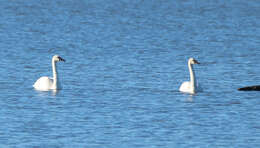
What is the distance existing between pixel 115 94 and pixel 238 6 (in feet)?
147

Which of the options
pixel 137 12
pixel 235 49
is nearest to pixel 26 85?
pixel 235 49

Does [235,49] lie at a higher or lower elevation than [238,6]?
lower

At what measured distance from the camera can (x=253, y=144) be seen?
1891 cm

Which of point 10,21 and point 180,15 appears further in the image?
point 180,15

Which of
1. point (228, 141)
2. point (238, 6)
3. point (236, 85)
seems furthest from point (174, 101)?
point (238, 6)

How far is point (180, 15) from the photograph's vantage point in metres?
60.6

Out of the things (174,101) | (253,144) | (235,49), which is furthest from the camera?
(235,49)

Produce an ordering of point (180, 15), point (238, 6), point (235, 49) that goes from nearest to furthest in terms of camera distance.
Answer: point (235, 49) < point (180, 15) < point (238, 6)

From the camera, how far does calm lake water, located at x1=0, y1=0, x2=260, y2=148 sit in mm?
19828

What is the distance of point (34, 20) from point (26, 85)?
27629mm

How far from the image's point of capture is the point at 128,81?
2878 centimetres

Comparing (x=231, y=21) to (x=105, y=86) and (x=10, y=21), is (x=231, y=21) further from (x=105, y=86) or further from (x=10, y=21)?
(x=105, y=86)

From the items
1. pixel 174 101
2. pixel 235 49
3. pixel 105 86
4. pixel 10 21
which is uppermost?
pixel 10 21

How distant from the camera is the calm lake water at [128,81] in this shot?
65.1 ft
